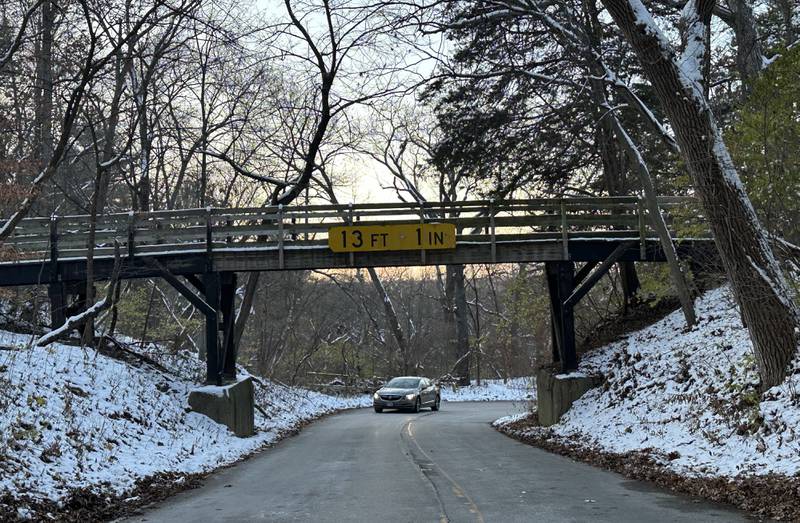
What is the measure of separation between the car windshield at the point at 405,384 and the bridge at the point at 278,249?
41.4 feet

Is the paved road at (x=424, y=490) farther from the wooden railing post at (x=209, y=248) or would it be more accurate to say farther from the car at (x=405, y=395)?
the car at (x=405, y=395)

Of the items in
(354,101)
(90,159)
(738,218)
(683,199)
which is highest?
(90,159)

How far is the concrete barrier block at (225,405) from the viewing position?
57.5 ft

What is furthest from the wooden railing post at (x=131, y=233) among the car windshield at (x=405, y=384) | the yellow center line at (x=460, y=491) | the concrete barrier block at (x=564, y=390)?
the car windshield at (x=405, y=384)

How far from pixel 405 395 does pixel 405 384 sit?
1392 millimetres

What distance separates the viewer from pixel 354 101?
1933cm

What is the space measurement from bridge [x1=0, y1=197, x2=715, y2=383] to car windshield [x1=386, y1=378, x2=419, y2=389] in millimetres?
12614

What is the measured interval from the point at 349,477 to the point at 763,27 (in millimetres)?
19683

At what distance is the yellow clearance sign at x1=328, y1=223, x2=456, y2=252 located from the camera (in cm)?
1892

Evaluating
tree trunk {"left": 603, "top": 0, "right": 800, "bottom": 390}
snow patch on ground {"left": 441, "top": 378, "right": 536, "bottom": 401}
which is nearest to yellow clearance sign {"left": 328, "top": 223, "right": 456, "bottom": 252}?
tree trunk {"left": 603, "top": 0, "right": 800, "bottom": 390}

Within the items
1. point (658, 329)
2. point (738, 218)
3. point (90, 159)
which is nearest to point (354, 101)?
point (658, 329)

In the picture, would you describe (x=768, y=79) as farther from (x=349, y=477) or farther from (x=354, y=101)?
(x=354, y=101)

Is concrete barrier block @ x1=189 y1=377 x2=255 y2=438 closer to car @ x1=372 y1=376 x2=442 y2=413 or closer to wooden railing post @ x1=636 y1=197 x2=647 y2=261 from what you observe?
wooden railing post @ x1=636 y1=197 x2=647 y2=261

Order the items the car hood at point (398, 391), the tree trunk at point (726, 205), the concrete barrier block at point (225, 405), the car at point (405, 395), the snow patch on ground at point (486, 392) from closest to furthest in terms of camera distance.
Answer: the tree trunk at point (726, 205), the concrete barrier block at point (225, 405), the car at point (405, 395), the car hood at point (398, 391), the snow patch on ground at point (486, 392)
